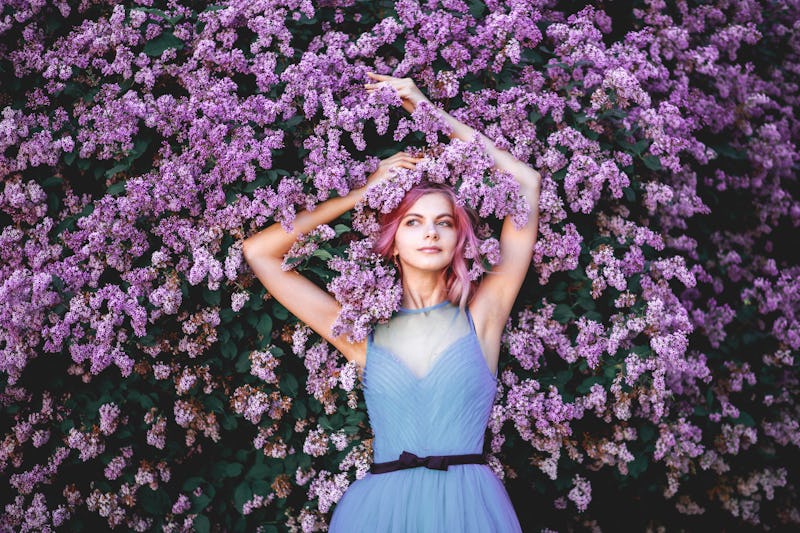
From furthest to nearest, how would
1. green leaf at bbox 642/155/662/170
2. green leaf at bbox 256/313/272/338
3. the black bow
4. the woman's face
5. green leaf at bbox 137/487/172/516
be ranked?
green leaf at bbox 642/155/662/170 < green leaf at bbox 137/487/172/516 < green leaf at bbox 256/313/272/338 < the woman's face < the black bow

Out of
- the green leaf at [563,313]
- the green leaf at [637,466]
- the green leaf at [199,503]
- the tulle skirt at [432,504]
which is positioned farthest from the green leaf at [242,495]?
the green leaf at [637,466]

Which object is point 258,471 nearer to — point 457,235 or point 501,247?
point 457,235

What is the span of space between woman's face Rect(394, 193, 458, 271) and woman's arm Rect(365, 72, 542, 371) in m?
0.27

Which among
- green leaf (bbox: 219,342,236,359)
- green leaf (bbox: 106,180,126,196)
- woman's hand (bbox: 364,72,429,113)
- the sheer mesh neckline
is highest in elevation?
woman's hand (bbox: 364,72,429,113)

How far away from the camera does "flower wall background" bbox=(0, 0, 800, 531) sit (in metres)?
3.48

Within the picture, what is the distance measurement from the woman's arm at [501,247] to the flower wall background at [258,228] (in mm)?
93

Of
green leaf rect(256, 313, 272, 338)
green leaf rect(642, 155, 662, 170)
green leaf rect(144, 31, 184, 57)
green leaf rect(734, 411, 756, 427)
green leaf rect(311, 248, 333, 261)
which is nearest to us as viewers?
green leaf rect(311, 248, 333, 261)

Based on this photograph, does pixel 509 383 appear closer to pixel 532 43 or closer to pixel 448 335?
pixel 448 335

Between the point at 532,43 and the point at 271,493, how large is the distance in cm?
279

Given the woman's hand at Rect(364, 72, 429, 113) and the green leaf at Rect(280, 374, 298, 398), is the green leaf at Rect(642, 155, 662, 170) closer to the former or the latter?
the woman's hand at Rect(364, 72, 429, 113)

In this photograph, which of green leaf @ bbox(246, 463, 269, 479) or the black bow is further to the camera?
green leaf @ bbox(246, 463, 269, 479)

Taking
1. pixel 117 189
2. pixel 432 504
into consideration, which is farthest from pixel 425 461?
pixel 117 189

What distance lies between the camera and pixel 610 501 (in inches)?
179

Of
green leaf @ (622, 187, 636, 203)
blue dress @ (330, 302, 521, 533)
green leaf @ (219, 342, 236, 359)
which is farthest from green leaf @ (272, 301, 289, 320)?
green leaf @ (622, 187, 636, 203)
